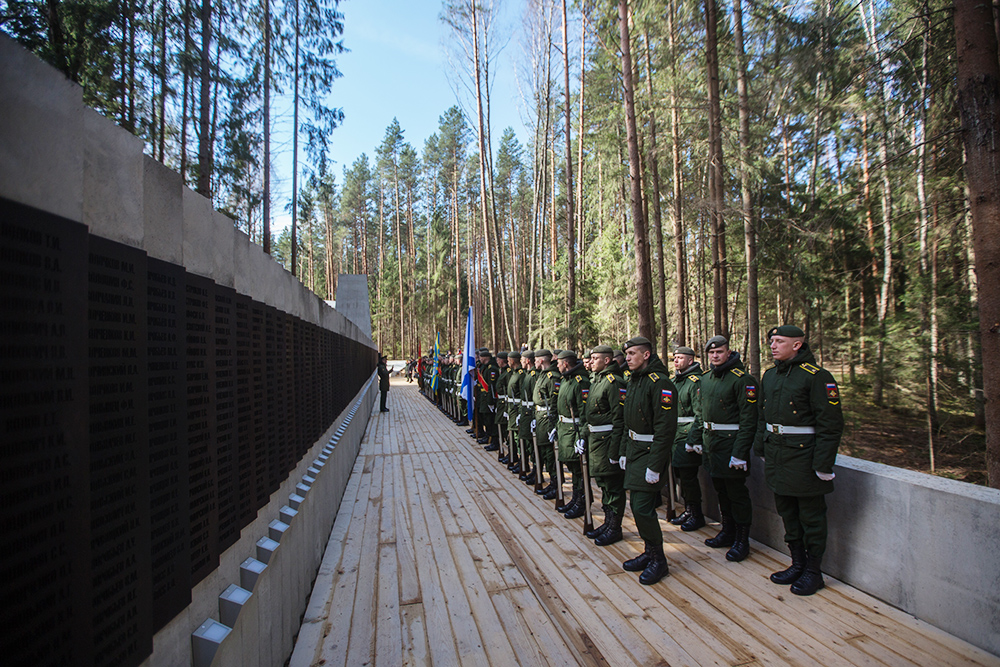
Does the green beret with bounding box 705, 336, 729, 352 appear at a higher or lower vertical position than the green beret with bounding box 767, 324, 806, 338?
lower

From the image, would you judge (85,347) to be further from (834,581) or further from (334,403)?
(334,403)

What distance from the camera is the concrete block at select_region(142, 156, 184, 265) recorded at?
1742mm

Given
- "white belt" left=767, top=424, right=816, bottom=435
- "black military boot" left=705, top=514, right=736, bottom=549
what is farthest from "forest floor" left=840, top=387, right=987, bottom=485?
"white belt" left=767, top=424, right=816, bottom=435

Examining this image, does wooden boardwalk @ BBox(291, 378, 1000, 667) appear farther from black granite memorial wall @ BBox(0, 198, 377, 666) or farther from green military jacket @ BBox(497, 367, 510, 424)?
green military jacket @ BBox(497, 367, 510, 424)

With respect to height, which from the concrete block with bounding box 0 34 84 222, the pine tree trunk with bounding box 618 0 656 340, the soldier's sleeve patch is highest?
the pine tree trunk with bounding box 618 0 656 340

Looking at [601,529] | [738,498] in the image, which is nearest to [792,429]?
[738,498]

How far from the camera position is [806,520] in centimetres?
375

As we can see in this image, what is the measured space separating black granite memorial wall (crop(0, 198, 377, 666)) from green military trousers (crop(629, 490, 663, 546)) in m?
3.04

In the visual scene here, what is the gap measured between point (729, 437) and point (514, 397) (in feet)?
13.9

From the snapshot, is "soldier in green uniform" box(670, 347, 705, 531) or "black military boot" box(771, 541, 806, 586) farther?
"soldier in green uniform" box(670, 347, 705, 531)

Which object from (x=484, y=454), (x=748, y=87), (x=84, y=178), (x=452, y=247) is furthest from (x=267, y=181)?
(x=452, y=247)

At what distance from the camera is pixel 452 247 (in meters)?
43.8

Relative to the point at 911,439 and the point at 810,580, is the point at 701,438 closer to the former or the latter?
the point at 810,580

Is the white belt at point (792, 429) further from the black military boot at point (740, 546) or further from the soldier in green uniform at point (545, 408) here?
the soldier in green uniform at point (545, 408)
